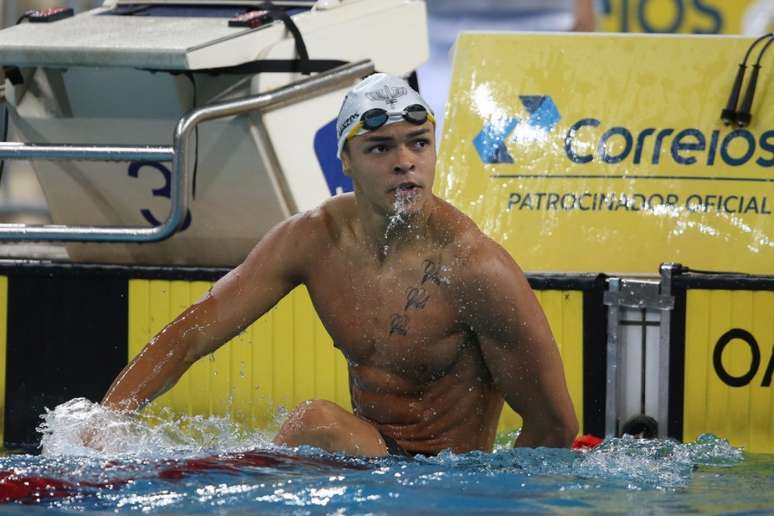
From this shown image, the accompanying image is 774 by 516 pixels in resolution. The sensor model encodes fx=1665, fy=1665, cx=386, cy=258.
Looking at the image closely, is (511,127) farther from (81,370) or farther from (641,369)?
(81,370)

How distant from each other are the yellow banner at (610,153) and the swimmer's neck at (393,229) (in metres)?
1.54

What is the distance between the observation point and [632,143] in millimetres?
5445

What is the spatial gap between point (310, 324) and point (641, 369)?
1.02 metres

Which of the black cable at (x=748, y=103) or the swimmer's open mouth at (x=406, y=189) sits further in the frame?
the black cable at (x=748, y=103)

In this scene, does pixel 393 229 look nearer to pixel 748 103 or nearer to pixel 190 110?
pixel 190 110

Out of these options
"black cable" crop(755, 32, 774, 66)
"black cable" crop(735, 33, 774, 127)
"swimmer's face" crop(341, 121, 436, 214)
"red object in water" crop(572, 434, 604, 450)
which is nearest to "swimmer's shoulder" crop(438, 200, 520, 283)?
"swimmer's face" crop(341, 121, 436, 214)

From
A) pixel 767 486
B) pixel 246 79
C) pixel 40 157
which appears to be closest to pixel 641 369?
pixel 767 486

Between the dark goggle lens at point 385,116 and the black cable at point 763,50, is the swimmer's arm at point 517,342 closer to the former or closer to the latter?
the dark goggle lens at point 385,116

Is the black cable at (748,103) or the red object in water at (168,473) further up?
the black cable at (748,103)

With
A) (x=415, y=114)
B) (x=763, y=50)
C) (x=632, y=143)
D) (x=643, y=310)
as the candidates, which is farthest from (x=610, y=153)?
(x=415, y=114)

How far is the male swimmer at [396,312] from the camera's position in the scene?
12.2 ft

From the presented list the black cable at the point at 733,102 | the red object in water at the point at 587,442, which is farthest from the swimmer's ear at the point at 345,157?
the black cable at the point at 733,102

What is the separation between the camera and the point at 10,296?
17.6 ft

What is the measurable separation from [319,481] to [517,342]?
0.54m
